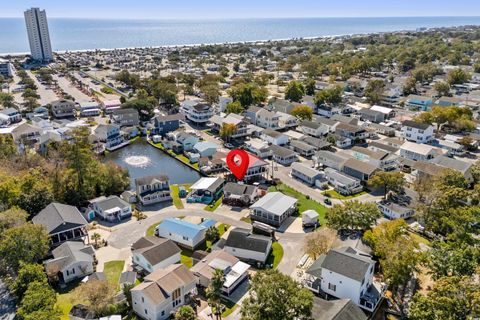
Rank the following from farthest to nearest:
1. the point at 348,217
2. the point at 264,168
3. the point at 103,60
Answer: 1. the point at 103,60
2. the point at 264,168
3. the point at 348,217

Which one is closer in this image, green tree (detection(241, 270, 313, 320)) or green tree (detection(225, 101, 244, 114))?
green tree (detection(241, 270, 313, 320))

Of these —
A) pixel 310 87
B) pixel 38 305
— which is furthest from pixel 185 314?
pixel 310 87

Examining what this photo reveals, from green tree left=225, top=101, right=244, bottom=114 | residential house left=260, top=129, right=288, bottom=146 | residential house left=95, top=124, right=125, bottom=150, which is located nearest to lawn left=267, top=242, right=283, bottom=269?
residential house left=260, top=129, right=288, bottom=146

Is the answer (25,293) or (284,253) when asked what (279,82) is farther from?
(25,293)

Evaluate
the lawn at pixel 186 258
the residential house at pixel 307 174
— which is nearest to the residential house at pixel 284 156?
the residential house at pixel 307 174

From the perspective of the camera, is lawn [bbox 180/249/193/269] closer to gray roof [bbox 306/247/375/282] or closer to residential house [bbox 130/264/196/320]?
residential house [bbox 130/264/196/320]

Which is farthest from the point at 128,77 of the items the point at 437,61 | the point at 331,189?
the point at 437,61
